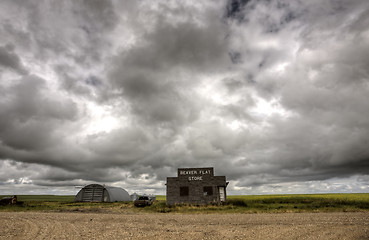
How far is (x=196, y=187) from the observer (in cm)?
3747

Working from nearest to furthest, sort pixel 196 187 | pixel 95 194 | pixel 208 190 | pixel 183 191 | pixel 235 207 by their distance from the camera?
pixel 235 207, pixel 208 190, pixel 196 187, pixel 183 191, pixel 95 194

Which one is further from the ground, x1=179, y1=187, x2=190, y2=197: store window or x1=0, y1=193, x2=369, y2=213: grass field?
x1=179, y1=187, x2=190, y2=197: store window

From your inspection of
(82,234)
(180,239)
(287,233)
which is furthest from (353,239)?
(82,234)

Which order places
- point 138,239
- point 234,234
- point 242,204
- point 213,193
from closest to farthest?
1. point 138,239
2. point 234,234
3. point 242,204
4. point 213,193

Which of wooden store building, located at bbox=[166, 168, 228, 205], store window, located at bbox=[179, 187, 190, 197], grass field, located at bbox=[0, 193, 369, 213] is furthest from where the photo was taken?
store window, located at bbox=[179, 187, 190, 197]

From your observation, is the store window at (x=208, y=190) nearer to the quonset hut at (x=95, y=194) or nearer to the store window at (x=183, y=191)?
the store window at (x=183, y=191)

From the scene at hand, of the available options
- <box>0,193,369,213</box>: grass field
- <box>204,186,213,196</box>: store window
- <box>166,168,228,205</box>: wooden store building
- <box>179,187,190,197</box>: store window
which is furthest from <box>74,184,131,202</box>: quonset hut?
<box>204,186,213,196</box>: store window

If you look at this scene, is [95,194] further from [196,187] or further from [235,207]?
[235,207]

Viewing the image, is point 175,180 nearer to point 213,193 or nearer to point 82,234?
point 213,193

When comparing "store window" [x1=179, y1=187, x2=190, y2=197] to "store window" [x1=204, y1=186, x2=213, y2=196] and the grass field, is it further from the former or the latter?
"store window" [x1=204, y1=186, x2=213, y2=196]

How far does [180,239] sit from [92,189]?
151ft

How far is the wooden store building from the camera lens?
36938 millimetres

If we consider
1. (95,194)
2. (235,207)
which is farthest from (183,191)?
(95,194)

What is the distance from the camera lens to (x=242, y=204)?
112ft
